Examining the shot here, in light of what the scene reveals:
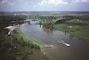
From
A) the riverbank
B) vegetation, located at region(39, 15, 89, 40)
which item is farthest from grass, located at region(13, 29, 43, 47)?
vegetation, located at region(39, 15, 89, 40)

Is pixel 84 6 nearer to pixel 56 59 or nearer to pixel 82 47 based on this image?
pixel 82 47

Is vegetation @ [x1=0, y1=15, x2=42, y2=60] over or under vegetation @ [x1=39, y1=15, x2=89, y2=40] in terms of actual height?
under

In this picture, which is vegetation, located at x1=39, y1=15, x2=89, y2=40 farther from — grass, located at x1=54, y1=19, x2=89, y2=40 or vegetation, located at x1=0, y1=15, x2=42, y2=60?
vegetation, located at x1=0, y1=15, x2=42, y2=60

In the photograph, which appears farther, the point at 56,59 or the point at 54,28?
the point at 54,28

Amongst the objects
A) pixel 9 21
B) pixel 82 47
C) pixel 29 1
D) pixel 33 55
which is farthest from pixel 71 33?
pixel 9 21

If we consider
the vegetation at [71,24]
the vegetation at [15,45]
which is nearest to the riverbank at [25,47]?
Result: the vegetation at [15,45]

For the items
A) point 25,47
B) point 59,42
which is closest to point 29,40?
point 25,47

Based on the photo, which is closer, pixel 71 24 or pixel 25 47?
pixel 25 47

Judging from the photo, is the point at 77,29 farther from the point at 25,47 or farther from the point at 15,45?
the point at 15,45

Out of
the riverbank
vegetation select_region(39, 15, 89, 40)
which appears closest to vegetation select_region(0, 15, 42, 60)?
the riverbank
